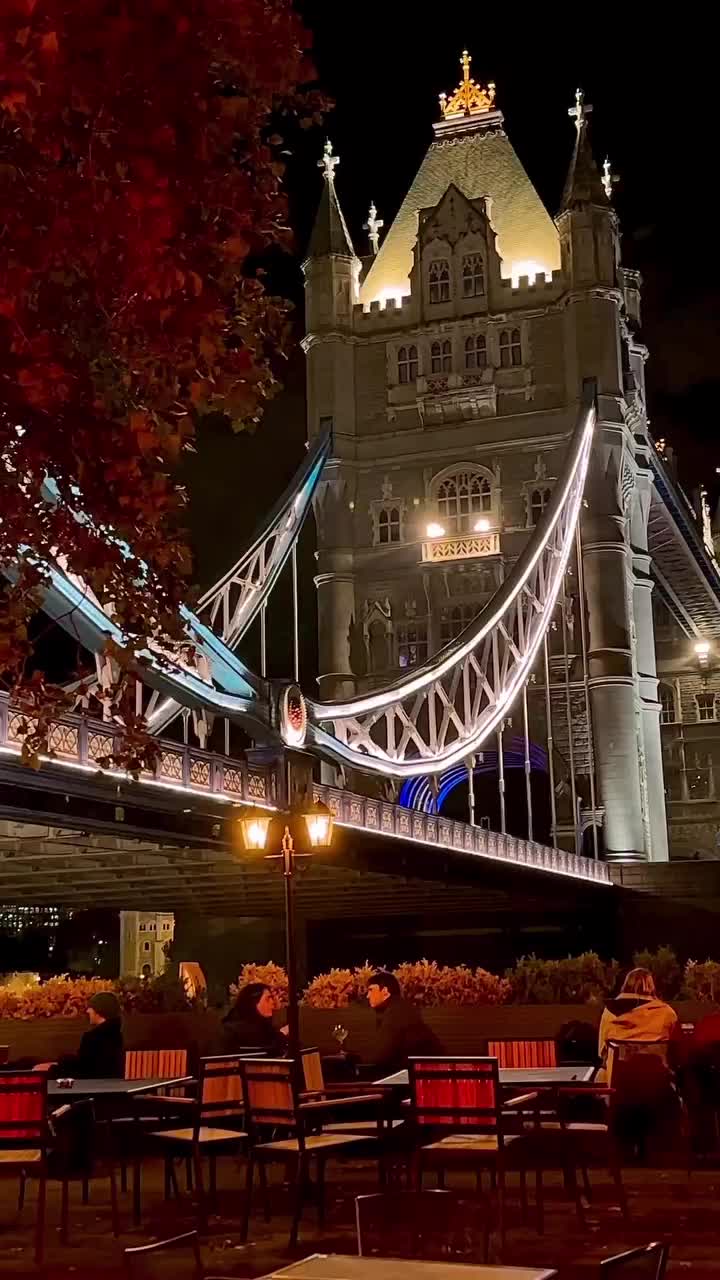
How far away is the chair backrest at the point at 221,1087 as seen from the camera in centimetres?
1009

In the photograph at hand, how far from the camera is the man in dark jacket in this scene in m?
11.2

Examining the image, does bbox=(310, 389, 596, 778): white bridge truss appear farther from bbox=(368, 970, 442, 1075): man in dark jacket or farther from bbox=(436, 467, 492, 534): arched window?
bbox=(368, 970, 442, 1075): man in dark jacket

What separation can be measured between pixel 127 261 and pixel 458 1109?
208 inches

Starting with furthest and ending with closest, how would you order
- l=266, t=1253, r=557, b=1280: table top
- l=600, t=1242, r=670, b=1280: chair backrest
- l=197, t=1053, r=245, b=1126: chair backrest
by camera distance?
1. l=197, t=1053, r=245, b=1126: chair backrest
2. l=266, t=1253, r=557, b=1280: table top
3. l=600, t=1242, r=670, b=1280: chair backrest

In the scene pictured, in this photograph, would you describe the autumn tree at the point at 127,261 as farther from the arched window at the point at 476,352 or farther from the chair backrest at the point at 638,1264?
the arched window at the point at 476,352

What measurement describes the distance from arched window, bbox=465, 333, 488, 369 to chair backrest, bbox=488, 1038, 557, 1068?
42620mm

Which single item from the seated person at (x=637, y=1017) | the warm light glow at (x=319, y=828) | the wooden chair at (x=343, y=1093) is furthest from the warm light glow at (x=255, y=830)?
the seated person at (x=637, y=1017)

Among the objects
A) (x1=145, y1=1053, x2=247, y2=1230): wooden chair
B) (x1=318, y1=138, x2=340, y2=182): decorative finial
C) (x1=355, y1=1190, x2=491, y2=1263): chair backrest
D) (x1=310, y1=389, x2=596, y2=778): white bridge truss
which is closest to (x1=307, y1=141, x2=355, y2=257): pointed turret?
(x1=318, y1=138, x2=340, y2=182): decorative finial

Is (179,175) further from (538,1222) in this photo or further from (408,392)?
(408,392)

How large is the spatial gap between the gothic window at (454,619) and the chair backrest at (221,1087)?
40.3m

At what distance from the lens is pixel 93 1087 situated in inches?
402

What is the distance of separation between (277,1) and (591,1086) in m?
6.52

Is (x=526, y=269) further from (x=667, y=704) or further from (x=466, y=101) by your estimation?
(x=667, y=704)

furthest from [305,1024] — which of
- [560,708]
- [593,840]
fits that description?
[560,708]
